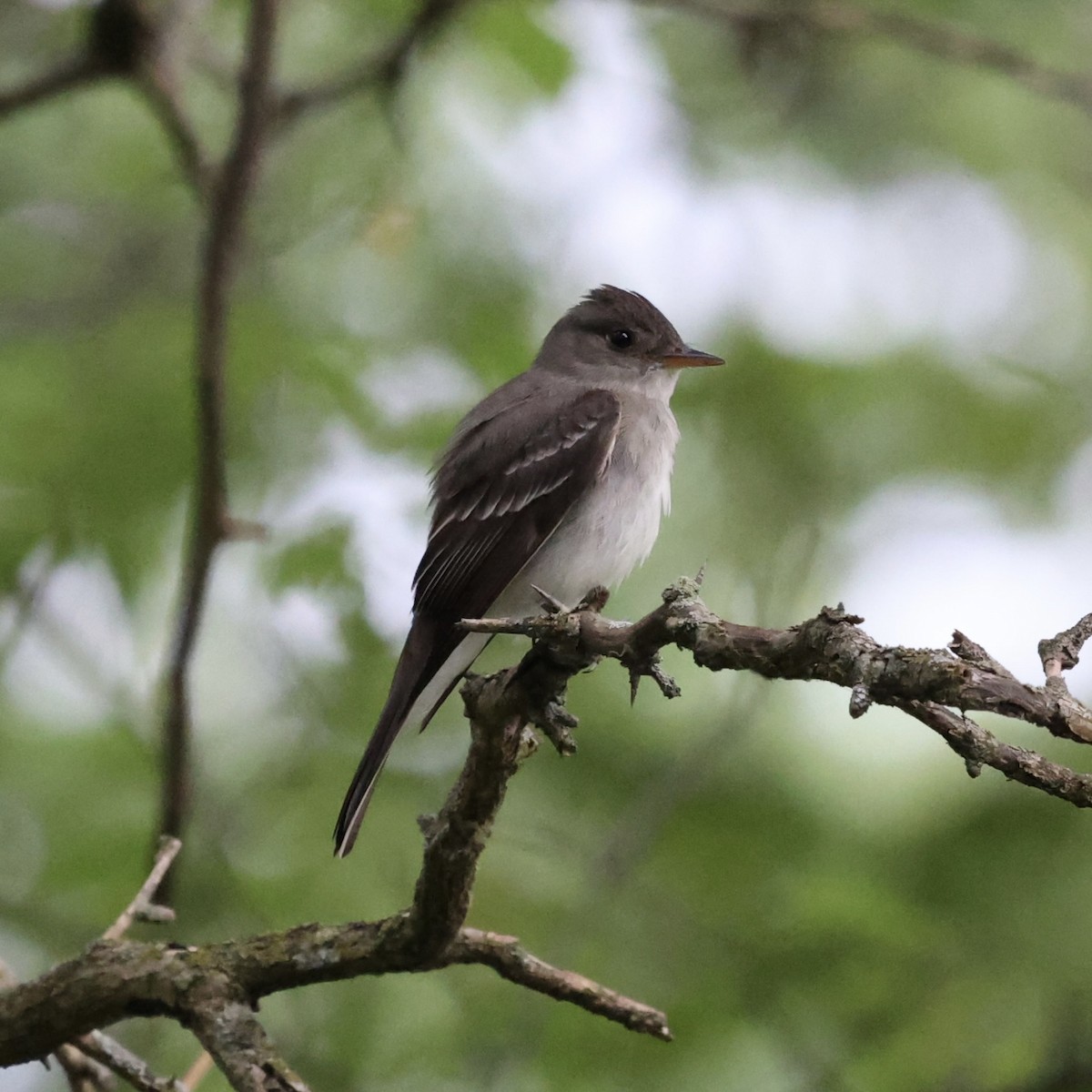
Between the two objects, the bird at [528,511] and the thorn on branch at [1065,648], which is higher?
the bird at [528,511]

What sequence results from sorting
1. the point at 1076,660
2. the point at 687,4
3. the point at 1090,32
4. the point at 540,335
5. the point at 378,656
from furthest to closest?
the point at 1090,32, the point at 540,335, the point at 687,4, the point at 378,656, the point at 1076,660

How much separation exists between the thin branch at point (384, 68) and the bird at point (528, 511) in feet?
3.76

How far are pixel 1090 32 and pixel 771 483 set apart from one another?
3826 millimetres

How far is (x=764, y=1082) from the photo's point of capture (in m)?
4.25

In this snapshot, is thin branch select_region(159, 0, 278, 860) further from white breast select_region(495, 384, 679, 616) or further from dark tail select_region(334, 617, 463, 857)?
white breast select_region(495, 384, 679, 616)

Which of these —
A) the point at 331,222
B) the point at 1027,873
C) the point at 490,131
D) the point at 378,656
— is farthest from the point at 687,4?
the point at 1027,873

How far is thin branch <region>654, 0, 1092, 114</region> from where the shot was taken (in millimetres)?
5305

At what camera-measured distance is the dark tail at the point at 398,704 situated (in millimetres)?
3518

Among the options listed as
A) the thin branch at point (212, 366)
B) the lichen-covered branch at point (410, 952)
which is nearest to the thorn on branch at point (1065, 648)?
the lichen-covered branch at point (410, 952)

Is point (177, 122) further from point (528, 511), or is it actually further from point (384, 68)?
point (528, 511)

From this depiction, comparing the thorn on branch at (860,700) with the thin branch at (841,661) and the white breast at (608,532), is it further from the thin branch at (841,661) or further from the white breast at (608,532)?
the white breast at (608,532)

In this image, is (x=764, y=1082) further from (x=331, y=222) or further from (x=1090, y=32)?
(x=1090, y=32)

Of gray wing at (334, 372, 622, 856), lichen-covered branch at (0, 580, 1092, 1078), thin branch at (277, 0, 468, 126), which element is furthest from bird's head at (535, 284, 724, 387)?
lichen-covered branch at (0, 580, 1092, 1078)

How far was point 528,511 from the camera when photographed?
14.3 feet
